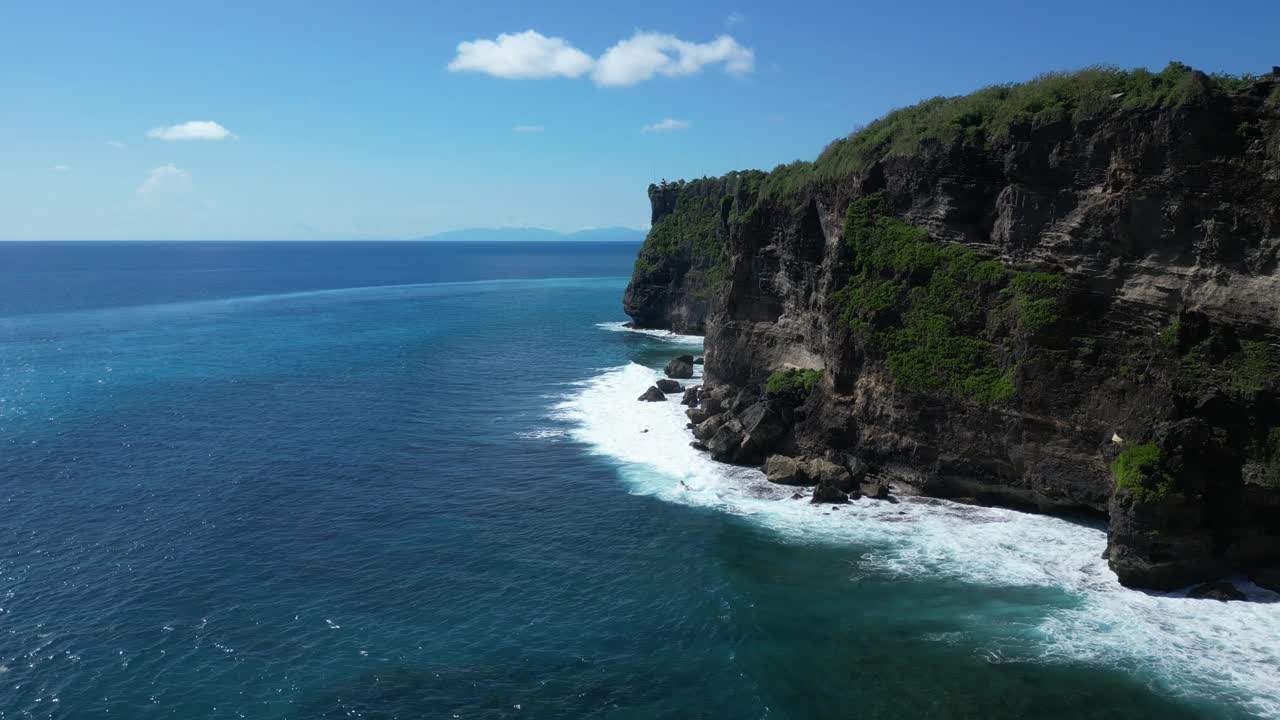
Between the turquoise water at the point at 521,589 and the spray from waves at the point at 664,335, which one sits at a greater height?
the spray from waves at the point at 664,335

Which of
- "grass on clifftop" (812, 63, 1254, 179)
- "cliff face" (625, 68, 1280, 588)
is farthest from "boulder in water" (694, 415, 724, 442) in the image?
"grass on clifftop" (812, 63, 1254, 179)

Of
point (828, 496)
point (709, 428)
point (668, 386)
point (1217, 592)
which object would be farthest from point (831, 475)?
point (668, 386)

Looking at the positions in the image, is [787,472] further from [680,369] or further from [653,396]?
[680,369]

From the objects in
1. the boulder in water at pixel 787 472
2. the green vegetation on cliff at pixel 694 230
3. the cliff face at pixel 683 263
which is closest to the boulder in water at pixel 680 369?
the green vegetation on cliff at pixel 694 230

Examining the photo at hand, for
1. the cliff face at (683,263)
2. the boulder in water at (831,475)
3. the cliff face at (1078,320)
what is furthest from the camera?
the cliff face at (683,263)

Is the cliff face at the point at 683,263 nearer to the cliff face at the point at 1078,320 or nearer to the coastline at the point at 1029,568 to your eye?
the cliff face at the point at 1078,320

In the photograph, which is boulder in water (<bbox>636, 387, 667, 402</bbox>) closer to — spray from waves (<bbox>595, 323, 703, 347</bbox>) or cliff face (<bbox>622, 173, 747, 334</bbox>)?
spray from waves (<bbox>595, 323, 703, 347</bbox>)

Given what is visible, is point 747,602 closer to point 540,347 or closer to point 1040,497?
point 1040,497
